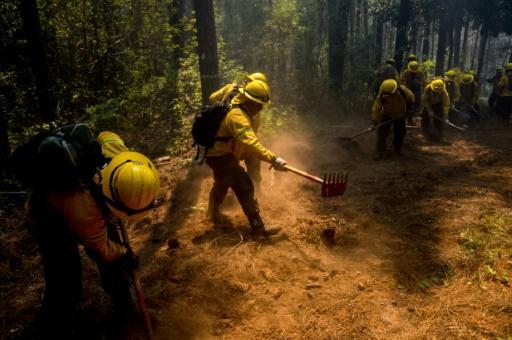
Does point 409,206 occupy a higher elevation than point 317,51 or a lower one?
lower

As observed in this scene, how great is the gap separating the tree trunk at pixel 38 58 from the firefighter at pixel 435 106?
9813 mm

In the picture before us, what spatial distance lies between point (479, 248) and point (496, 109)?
12.5 m

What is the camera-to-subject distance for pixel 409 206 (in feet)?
20.4

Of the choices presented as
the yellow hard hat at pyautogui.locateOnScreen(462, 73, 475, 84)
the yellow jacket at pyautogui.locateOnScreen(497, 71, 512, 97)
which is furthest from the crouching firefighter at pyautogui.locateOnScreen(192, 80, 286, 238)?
the yellow jacket at pyautogui.locateOnScreen(497, 71, 512, 97)

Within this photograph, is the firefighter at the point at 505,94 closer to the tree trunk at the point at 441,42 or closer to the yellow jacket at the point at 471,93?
the yellow jacket at the point at 471,93

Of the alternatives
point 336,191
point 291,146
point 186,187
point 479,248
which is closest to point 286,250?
point 336,191

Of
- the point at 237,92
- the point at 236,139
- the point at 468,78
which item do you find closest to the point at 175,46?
the point at 237,92

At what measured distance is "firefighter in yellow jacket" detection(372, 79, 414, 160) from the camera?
8789mm

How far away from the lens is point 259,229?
5246 mm

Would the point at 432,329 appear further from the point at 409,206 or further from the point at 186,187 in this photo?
the point at 186,187

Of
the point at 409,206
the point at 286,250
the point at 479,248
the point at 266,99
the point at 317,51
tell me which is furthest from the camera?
the point at 317,51

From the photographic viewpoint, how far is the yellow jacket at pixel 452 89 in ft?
42.2

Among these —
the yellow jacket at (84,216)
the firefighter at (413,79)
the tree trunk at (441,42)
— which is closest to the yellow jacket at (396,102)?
the firefighter at (413,79)

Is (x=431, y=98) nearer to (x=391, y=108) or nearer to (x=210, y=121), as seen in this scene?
(x=391, y=108)
